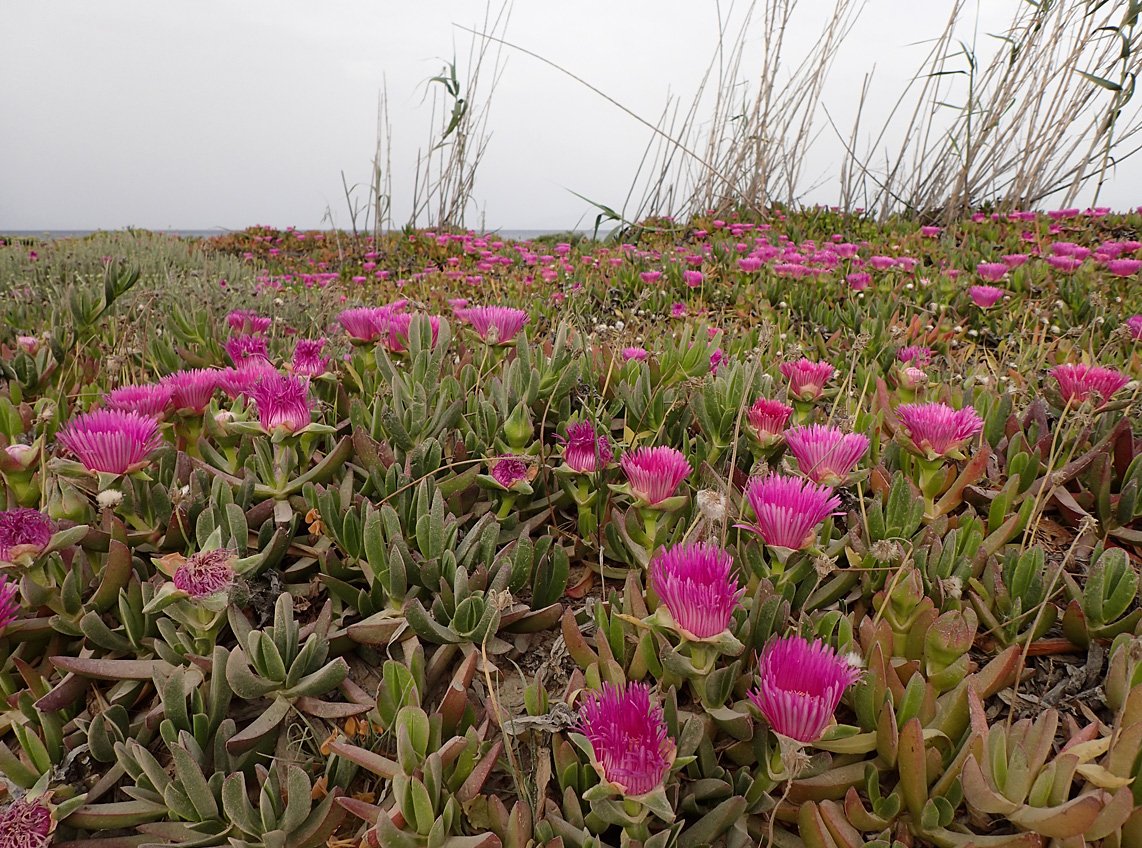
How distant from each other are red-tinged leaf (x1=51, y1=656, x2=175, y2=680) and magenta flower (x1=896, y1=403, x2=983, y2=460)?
1.19m

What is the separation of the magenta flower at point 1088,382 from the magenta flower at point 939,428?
0.39 m

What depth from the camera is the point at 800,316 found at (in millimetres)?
3100

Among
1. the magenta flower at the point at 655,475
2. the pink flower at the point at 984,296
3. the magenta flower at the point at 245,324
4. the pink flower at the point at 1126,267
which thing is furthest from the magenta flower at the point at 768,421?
the pink flower at the point at 1126,267

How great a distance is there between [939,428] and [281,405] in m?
1.09

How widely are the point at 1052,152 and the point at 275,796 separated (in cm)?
601

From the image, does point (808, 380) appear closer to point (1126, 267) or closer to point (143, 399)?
point (143, 399)

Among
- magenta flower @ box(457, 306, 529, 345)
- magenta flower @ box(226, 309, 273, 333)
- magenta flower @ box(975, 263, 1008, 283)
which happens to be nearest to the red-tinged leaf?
magenta flower @ box(457, 306, 529, 345)

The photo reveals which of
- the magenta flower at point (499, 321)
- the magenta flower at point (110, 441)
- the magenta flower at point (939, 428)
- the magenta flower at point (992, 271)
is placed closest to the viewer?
the magenta flower at point (110, 441)

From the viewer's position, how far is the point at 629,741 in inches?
27.5

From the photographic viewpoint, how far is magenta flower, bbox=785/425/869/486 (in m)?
1.03

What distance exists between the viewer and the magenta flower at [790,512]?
→ 92 centimetres

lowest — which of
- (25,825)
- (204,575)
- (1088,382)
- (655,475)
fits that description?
(25,825)

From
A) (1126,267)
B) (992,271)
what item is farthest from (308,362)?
(1126,267)

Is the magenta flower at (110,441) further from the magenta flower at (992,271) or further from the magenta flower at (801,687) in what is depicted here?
the magenta flower at (992,271)
